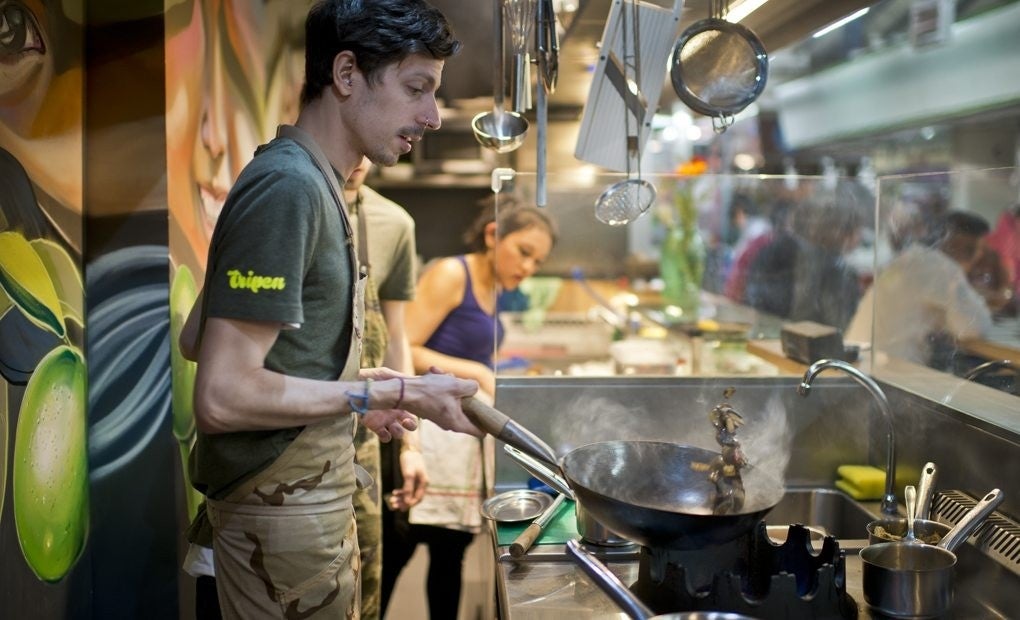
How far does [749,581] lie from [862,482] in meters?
0.85

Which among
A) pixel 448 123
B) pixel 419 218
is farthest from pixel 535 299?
pixel 419 218

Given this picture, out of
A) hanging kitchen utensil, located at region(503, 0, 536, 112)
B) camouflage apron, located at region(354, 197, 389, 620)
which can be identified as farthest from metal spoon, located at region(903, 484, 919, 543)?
camouflage apron, located at region(354, 197, 389, 620)

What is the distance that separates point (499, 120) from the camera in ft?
6.87

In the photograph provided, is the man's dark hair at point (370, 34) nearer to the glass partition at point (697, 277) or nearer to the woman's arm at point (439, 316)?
the glass partition at point (697, 277)

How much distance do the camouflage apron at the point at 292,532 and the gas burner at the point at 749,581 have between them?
515 millimetres

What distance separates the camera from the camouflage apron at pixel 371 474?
8.27 feet

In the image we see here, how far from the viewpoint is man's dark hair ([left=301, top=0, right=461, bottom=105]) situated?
1379 mm

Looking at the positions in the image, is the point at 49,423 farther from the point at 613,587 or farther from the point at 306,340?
the point at 613,587

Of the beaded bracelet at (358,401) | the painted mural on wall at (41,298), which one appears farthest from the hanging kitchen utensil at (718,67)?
the painted mural on wall at (41,298)

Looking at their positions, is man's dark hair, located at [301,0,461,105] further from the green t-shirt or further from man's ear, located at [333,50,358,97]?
the green t-shirt

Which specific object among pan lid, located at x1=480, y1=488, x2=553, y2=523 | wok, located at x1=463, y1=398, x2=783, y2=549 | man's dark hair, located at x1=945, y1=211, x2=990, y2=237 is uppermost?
man's dark hair, located at x1=945, y1=211, x2=990, y2=237

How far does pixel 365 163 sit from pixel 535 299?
0.78m

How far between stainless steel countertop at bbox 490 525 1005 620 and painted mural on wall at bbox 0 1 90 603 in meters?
0.90

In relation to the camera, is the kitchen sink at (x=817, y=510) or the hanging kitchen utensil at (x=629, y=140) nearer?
the hanging kitchen utensil at (x=629, y=140)
